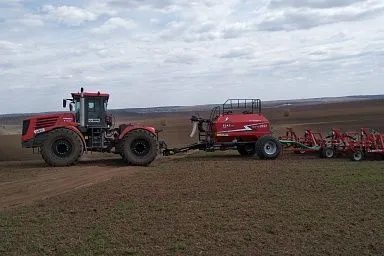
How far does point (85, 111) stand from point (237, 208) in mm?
9542

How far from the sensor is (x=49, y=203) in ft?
35.2

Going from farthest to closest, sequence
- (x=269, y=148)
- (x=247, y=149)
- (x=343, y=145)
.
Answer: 1. (x=247, y=149)
2. (x=269, y=148)
3. (x=343, y=145)

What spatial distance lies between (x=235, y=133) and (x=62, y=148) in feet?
20.4

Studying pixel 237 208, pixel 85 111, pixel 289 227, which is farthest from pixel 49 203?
pixel 85 111

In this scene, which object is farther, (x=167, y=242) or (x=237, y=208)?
(x=237, y=208)

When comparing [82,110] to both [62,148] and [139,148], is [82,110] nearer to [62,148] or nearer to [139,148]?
[62,148]

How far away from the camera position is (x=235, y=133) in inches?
768

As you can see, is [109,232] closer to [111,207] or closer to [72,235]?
[72,235]

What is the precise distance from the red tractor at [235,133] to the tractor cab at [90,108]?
285cm

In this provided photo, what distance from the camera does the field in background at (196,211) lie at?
25.1 feet

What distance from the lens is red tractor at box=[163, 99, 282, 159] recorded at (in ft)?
62.0

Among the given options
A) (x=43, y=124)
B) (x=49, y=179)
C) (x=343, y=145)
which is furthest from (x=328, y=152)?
(x=43, y=124)

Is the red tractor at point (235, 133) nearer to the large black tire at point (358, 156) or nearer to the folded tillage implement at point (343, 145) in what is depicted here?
the folded tillage implement at point (343, 145)

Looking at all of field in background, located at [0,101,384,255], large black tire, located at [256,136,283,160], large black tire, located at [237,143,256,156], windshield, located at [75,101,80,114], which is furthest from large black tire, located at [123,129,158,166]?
large black tire, located at [237,143,256,156]
